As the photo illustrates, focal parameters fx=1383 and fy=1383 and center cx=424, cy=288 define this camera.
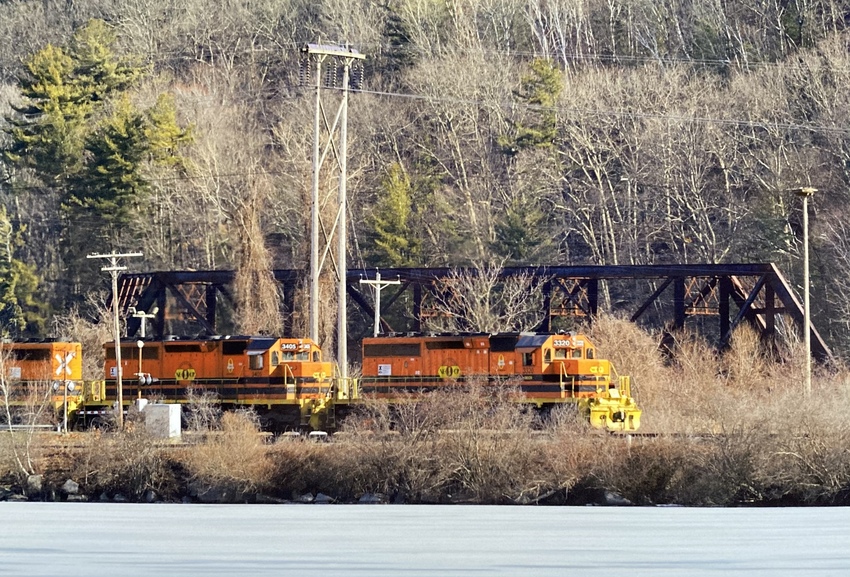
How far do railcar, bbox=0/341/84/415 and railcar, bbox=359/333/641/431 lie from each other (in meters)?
11.0

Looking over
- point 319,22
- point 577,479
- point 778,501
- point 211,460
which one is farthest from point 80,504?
point 319,22

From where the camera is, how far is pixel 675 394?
49812mm

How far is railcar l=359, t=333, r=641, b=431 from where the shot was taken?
42.8 metres

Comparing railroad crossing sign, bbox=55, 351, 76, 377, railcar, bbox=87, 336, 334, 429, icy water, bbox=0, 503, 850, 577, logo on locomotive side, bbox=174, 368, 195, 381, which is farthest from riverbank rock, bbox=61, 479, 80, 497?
railroad crossing sign, bbox=55, 351, 76, 377

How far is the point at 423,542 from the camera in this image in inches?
1081

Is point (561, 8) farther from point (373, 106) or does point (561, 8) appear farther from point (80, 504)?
point (80, 504)

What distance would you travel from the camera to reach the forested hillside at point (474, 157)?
78.8 m

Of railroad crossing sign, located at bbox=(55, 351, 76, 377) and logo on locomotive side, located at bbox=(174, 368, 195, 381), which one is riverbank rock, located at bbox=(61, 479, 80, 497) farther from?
railroad crossing sign, located at bbox=(55, 351, 76, 377)

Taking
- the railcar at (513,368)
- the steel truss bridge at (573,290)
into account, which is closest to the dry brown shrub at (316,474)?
the railcar at (513,368)

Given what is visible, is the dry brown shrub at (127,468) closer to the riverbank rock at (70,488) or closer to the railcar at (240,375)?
the riverbank rock at (70,488)

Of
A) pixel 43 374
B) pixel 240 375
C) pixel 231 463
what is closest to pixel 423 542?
pixel 231 463

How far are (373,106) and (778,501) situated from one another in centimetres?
6182

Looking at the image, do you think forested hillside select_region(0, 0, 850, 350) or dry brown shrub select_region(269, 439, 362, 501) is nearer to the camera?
dry brown shrub select_region(269, 439, 362, 501)

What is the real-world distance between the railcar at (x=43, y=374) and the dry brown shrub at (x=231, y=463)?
8815mm
